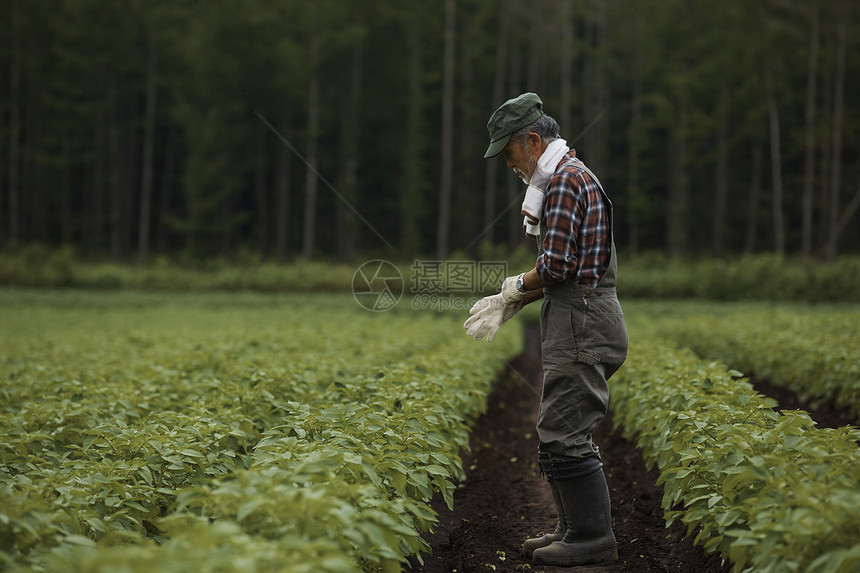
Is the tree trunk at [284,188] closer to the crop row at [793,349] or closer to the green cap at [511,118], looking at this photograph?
the crop row at [793,349]

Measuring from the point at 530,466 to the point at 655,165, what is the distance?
1277 inches

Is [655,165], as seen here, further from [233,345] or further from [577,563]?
[577,563]

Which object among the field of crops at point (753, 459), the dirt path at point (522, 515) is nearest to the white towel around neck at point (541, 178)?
the field of crops at point (753, 459)

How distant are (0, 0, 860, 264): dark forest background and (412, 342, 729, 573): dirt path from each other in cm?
2388

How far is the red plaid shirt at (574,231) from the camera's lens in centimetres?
329

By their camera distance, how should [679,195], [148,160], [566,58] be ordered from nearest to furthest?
[566,58], [679,195], [148,160]

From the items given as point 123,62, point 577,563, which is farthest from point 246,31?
point 577,563

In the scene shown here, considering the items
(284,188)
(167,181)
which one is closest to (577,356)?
(284,188)

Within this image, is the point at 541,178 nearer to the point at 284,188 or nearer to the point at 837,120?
the point at 837,120

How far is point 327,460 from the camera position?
2.85m

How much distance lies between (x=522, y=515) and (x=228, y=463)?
2135 millimetres

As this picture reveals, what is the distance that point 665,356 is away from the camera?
631 cm

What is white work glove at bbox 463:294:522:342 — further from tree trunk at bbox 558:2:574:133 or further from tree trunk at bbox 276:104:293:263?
tree trunk at bbox 276:104:293:263

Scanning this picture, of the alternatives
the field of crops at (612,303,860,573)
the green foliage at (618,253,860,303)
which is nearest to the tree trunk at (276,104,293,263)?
the green foliage at (618,253,860,303)
